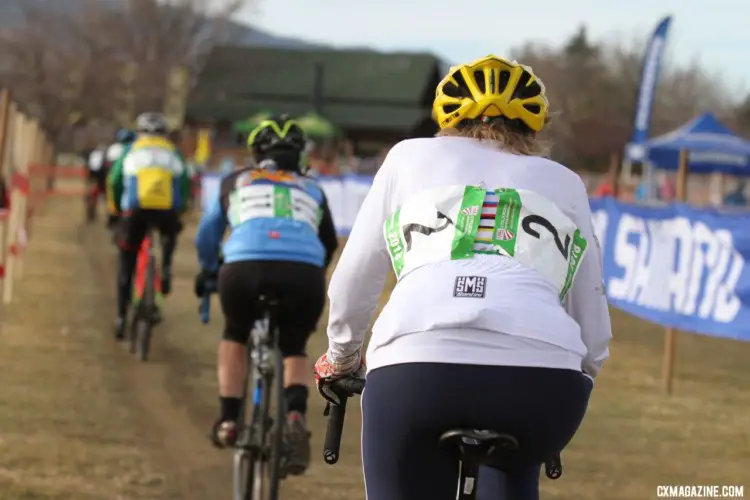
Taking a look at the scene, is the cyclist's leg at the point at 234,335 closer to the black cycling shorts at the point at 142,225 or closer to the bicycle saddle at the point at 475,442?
the bicycle saddle at the point at 475,442

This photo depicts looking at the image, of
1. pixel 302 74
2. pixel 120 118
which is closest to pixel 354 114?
pixel 302 74

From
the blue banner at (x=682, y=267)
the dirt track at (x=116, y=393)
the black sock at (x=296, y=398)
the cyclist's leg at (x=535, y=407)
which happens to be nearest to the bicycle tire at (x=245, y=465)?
the black sock at (x=296, y=398)

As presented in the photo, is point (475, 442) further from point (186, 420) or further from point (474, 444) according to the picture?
point (186, 420)

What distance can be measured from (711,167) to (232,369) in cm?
2621

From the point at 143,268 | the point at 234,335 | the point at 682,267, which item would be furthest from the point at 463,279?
the point at 143,268

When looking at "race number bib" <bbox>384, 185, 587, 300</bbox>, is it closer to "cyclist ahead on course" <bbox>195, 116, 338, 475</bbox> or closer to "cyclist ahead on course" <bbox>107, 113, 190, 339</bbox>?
"cyclist ahead on course" <bbox>195, 116, 338, 475</bbox>

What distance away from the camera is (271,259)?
237 inches

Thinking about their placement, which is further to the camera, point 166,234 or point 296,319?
point 166,234

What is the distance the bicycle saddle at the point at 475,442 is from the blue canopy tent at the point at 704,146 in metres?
22.8

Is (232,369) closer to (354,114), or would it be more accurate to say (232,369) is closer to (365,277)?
(365,277)

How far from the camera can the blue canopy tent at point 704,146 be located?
26547 millimetres

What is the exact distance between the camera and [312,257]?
6156 millimetres

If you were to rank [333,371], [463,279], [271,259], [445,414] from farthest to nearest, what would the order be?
[271,259] → [333,371] → [463,279] → [445,414]

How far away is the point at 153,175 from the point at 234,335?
414 centimetres
